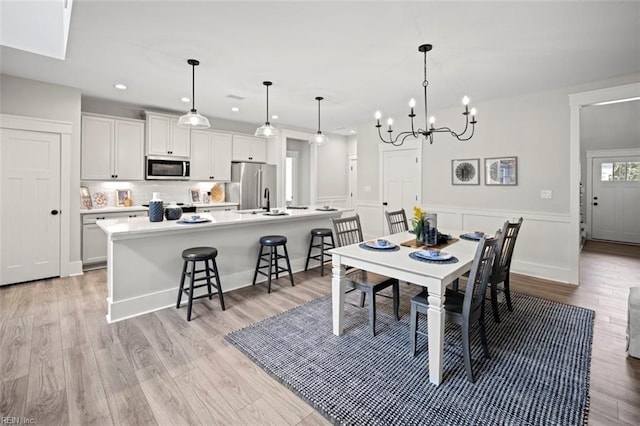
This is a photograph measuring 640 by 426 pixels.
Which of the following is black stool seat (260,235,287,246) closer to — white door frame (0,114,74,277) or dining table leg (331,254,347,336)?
dining table leg (331,254,347,336)

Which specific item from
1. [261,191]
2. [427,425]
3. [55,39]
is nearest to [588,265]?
[427,425]

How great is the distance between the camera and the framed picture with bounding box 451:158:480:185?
491 centimetres

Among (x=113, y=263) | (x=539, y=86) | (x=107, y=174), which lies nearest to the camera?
(x=113, y=263)

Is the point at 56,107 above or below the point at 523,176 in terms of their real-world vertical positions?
above

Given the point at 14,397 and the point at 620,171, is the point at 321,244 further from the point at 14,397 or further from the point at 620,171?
the point at 620,171

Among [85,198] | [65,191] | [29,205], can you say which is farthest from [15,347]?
[85,198]

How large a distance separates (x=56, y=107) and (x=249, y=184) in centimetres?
314

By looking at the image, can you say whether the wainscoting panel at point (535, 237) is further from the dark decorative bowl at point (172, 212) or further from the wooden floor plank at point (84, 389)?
the wooden floor plank at point (84, 389)

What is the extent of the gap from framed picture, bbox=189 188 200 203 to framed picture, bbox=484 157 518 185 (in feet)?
17.2

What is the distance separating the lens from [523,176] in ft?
14.7

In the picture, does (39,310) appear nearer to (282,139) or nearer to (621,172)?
(282,139)

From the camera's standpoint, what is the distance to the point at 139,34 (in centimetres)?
271

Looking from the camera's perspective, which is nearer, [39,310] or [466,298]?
[466,298]

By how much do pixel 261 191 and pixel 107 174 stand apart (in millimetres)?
2675
